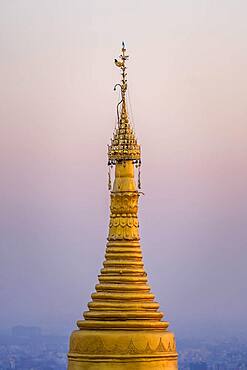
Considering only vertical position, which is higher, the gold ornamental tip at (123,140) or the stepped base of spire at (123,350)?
the gold ornamental tip at (123,140)

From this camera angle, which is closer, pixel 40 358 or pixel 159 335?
pixel 159 335

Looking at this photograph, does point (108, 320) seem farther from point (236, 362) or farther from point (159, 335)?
point (236, 362)

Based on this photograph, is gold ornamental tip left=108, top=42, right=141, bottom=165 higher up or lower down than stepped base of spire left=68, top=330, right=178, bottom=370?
higher up

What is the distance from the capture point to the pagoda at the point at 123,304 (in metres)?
53.1

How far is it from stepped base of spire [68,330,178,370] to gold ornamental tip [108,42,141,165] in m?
4.50

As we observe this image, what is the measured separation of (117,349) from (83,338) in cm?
95

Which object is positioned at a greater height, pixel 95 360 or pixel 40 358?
pixel 40 358

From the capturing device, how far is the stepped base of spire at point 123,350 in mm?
53000

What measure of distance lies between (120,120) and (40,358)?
2655 cm

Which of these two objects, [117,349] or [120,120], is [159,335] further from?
[120,120]

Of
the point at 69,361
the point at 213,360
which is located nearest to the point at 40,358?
the point at 213,360

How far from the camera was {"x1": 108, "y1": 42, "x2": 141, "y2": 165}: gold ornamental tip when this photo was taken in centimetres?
5456

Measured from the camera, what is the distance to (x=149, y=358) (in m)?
53.1

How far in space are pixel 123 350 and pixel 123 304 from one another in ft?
4.16
